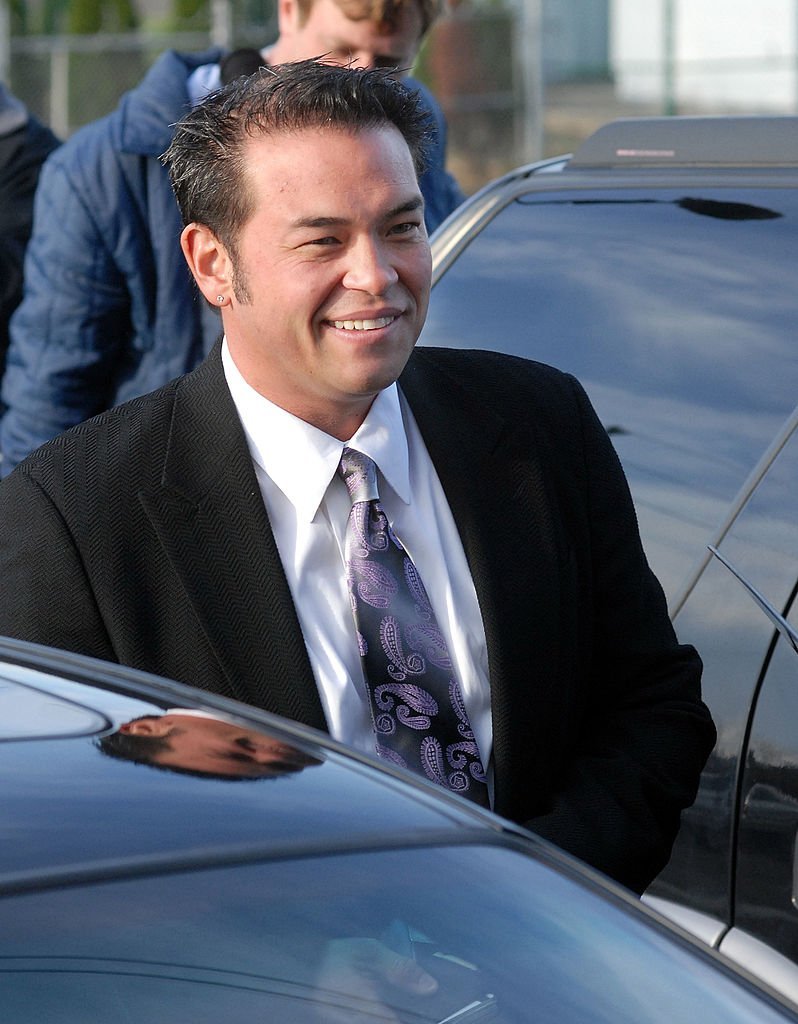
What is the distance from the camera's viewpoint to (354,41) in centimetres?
361

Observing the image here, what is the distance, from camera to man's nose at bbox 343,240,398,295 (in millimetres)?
2145

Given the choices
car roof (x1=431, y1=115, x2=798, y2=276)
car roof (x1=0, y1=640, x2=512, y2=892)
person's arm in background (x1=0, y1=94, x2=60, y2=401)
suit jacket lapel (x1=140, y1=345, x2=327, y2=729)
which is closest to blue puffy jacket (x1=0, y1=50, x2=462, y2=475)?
person's arm in background (x1=0, y1=94, x2=60, y2=401)

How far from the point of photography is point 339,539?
220 centimetres

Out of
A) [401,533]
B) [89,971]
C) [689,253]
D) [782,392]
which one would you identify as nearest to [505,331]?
[689,253]

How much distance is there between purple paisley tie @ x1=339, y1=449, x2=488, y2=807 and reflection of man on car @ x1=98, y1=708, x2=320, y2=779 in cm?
56

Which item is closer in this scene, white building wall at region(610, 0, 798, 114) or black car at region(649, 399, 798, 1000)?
black car at region(649, 399, 798, 1000)

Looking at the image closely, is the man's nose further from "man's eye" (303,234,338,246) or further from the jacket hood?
the jacket hood

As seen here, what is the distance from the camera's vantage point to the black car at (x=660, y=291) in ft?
8.51

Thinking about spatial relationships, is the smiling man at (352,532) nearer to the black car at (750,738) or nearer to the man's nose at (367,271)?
the man's nose at (367,271)

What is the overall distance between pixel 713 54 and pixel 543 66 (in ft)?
5.74

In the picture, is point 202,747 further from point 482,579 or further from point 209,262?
point 209,262

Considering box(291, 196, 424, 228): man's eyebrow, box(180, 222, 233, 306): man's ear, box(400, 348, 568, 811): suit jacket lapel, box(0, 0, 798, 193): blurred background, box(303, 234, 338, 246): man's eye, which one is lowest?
box(0, 0, 798, 193): blurred background

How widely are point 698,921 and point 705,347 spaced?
2.95 ft

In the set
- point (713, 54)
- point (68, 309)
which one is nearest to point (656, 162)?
point (68, 309)
